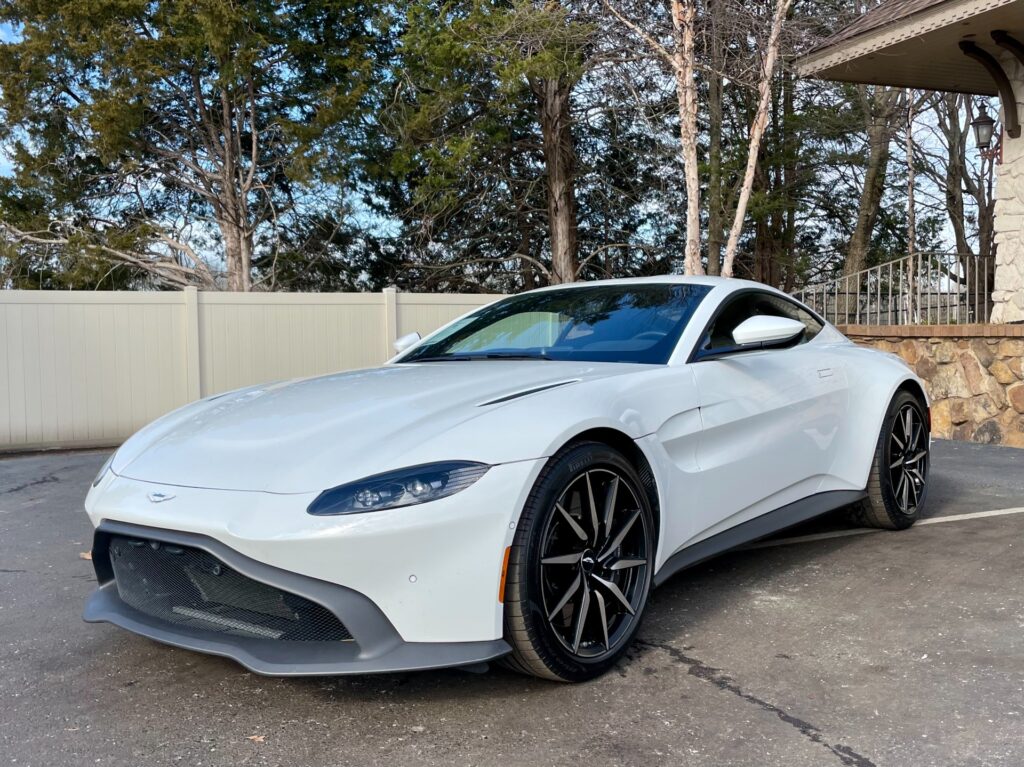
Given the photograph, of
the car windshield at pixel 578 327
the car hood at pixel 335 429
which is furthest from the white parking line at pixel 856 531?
the car hood at pixel 335 429

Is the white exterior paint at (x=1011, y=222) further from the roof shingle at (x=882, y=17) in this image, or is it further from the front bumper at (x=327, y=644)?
the front bumper at (x=327, y=644)

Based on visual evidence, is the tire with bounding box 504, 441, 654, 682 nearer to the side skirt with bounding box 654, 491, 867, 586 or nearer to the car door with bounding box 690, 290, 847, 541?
the side skirt with bounding box 654, 491, 867, 586

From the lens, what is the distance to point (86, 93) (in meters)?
17.7

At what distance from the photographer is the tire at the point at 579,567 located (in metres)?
2.73

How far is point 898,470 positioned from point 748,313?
138cm

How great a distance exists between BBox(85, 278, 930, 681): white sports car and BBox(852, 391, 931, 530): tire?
0.86m

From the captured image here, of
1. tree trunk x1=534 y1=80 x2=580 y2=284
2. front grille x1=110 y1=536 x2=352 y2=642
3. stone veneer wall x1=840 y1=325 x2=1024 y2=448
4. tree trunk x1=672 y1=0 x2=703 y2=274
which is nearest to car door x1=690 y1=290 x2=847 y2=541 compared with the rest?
front grille x1=110 y1=536 x2=352 y2=642

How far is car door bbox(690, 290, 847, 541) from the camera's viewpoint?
3.61 meters

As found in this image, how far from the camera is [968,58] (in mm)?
9945

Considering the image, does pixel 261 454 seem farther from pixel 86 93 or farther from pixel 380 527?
pixel 86 93

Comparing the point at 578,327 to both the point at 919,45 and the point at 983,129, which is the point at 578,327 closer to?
the point at 919,45

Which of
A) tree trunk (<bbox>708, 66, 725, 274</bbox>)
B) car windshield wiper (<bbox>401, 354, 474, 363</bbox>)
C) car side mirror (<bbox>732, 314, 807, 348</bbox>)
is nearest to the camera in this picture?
car side mirror (<bbox>732, 314, 807, 348</bbox>)

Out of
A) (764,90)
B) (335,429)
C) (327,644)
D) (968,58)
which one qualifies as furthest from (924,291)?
(327,644)

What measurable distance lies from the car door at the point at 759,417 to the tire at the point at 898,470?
449mm
